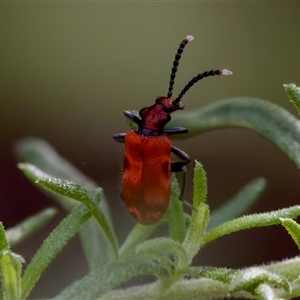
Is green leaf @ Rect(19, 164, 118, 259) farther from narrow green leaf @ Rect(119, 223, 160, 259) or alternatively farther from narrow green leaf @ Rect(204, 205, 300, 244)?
narrow green leaf @ Rect(204, 205, 300, 244)

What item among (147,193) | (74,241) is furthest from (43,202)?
(147,193)

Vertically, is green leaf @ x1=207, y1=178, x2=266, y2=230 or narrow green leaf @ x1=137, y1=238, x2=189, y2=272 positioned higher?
green leaf @ x1=207, y1=178, x2=266, y2=230

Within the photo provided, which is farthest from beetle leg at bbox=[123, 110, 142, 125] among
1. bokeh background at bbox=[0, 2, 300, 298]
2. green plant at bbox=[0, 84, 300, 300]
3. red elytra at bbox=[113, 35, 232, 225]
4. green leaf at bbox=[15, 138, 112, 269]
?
bokeh background at bbox=[0, 2, 300, 298]

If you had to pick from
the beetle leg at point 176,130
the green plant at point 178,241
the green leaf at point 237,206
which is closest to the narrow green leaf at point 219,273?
the green plant at point 178,241

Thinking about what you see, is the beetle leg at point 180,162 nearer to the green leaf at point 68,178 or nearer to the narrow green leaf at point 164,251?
the green leaf at point 68,178

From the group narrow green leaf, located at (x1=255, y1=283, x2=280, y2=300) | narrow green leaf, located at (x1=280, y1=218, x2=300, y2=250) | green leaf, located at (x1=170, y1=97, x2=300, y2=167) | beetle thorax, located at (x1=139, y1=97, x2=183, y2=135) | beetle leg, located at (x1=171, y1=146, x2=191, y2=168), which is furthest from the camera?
beetle thorax, located at (x1=139, y1=97, x2=183, y2=135)
